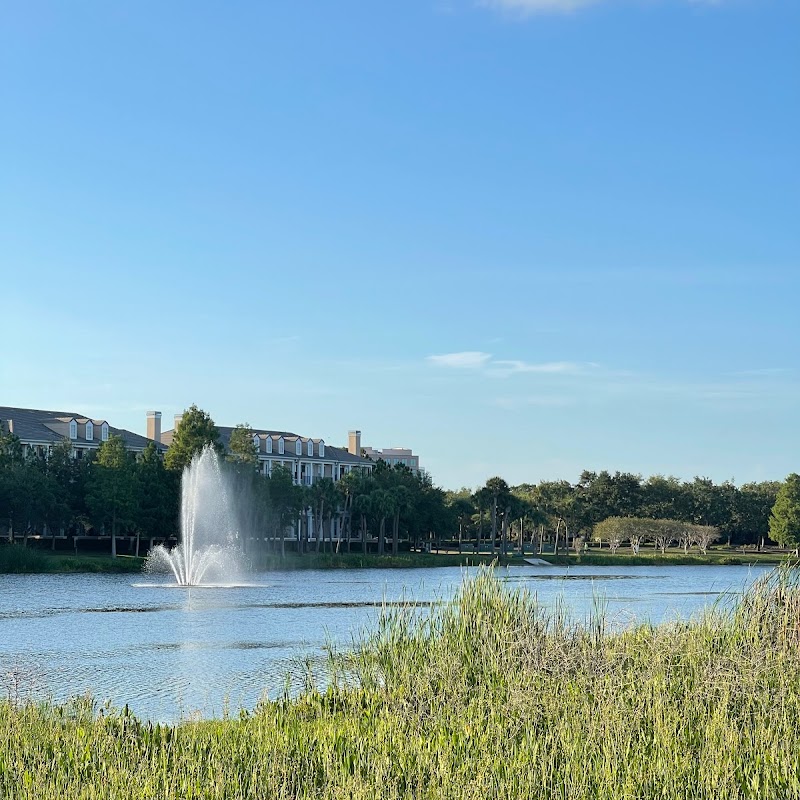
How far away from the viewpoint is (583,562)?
92.8 meters

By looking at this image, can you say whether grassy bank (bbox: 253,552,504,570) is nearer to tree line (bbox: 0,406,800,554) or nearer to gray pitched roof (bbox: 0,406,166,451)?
tree line (bbox: 0,406,800,554)

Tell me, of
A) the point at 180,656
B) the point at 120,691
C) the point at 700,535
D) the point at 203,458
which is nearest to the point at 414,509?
the point at 203,458

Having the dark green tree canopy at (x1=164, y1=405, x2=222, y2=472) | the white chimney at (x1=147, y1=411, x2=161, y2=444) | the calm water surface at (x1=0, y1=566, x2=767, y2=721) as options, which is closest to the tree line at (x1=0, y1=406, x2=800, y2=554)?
the dark green tree canopy at (x1=164, y1=405, x2=222, y2=472)

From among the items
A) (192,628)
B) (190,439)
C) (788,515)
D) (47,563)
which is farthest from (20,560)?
(788,515)

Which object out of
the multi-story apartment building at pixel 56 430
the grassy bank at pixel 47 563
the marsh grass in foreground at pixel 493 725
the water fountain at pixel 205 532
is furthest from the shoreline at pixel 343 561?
the marsh grass in foreground at pixel 493 725

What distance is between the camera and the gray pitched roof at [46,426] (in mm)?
88469

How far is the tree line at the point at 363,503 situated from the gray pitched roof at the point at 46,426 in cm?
767

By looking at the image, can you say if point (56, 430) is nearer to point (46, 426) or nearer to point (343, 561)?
point (46, 426)

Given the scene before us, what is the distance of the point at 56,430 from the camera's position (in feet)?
300

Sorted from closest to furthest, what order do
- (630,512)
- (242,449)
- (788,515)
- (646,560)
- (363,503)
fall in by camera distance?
(242,449) → (363,503) → (646,560) → (788,515) → (630,512)

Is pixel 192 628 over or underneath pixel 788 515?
underneath

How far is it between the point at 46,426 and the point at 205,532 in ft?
86.2

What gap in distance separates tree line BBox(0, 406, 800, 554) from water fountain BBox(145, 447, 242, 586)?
160 cm

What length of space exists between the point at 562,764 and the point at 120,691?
11.8 m
